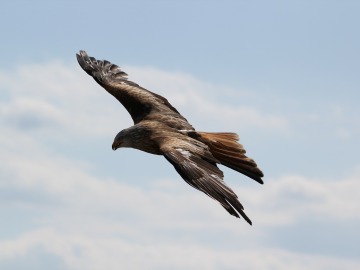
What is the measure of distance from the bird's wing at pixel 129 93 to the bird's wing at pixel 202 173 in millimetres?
1975

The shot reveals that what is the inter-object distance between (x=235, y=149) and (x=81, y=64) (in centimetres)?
585

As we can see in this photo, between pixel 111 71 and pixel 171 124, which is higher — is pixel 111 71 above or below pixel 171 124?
above

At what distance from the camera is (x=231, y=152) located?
1542 cm

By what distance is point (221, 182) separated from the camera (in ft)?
42.1

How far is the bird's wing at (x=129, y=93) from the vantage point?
16875 millimetres

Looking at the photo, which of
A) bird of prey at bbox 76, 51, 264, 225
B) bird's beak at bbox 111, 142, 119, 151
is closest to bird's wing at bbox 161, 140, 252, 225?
→ bird of prey at bbox 76, 51, 264, 225

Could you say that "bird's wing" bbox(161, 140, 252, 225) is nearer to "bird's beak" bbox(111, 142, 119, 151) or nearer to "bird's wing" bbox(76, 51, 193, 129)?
"bird's beak" bbox(111, 142, 119, 151)

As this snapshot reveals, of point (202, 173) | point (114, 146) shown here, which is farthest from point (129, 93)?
point (202, 173)

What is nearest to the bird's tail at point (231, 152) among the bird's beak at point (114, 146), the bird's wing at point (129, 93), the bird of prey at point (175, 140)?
the bird of prey at point (175, 140)

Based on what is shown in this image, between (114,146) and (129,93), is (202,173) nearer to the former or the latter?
(114,146)

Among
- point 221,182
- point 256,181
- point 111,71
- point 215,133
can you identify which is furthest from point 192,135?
point 111,71

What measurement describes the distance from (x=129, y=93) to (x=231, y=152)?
3536 mm

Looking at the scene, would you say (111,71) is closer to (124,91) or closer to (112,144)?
(124,91)

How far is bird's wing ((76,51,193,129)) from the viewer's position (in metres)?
16.9
